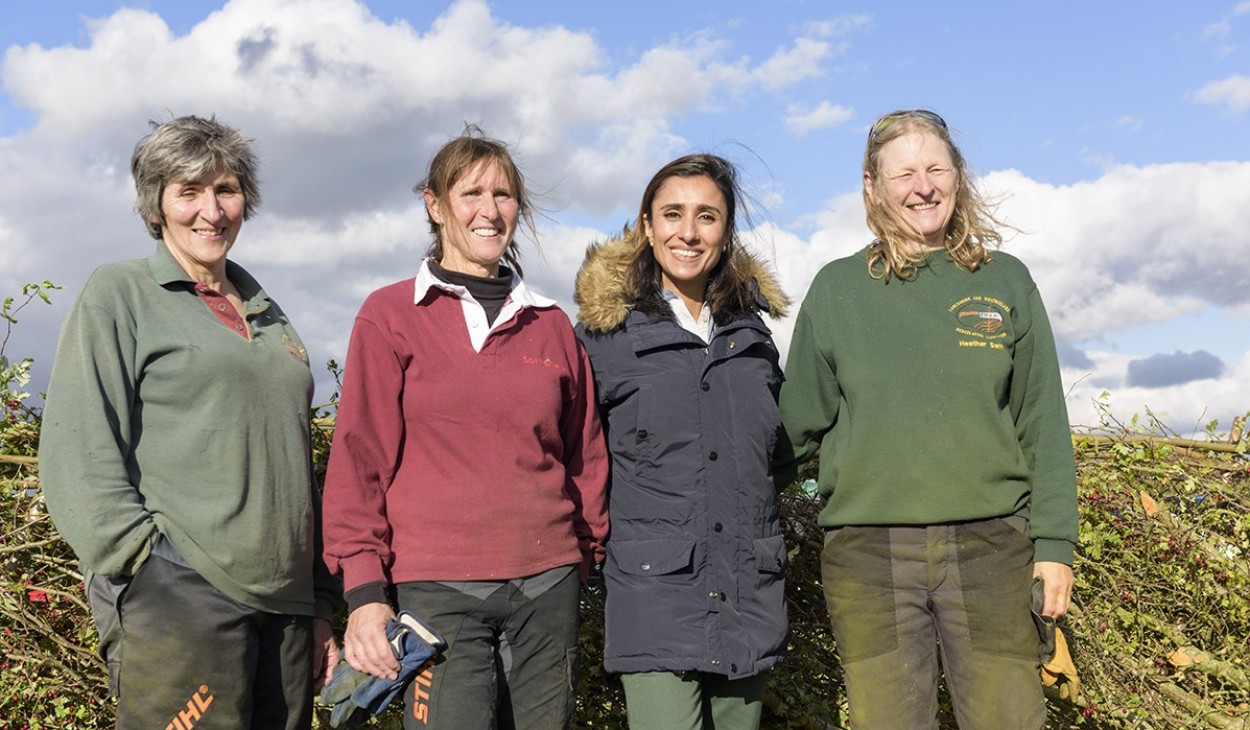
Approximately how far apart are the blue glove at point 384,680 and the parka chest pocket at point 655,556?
0.61m

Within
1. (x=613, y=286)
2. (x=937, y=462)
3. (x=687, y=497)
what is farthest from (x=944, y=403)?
(x=613, y=286)

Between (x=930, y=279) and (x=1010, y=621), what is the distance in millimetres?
1018

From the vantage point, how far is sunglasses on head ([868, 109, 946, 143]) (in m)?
3.43

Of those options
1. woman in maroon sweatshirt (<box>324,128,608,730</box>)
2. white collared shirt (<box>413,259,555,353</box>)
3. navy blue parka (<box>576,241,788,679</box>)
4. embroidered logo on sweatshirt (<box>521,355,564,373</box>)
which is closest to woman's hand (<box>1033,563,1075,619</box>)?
navy blue parka (<box>576,241,788,679</box>)

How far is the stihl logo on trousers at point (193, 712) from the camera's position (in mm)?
2971

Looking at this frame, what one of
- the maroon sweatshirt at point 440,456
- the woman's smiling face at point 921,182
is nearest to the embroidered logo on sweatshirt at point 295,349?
the maroon sweatshirt at point 440,456

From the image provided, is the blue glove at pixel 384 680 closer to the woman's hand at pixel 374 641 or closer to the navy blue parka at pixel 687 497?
the woman's hand at pixel 374 641

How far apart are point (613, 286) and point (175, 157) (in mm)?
1343

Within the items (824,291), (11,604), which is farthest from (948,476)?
(11,604)

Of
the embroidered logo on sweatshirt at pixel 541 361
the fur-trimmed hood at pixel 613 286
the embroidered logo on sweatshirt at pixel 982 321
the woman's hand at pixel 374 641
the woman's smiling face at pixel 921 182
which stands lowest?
the woman's hand at pixel 374 641

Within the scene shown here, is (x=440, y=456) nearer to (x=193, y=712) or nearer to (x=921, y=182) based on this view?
(x=193, y=712)

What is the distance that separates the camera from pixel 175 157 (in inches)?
126

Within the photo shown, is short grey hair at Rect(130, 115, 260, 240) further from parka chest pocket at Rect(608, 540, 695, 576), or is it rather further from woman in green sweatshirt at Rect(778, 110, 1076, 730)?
woman in green sweatshirt at Rect(778, 110, 1076, 730)

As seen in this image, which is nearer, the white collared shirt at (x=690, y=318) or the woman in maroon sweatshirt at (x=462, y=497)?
the woman in maroon sweatshirt at (x=462, y=497)
